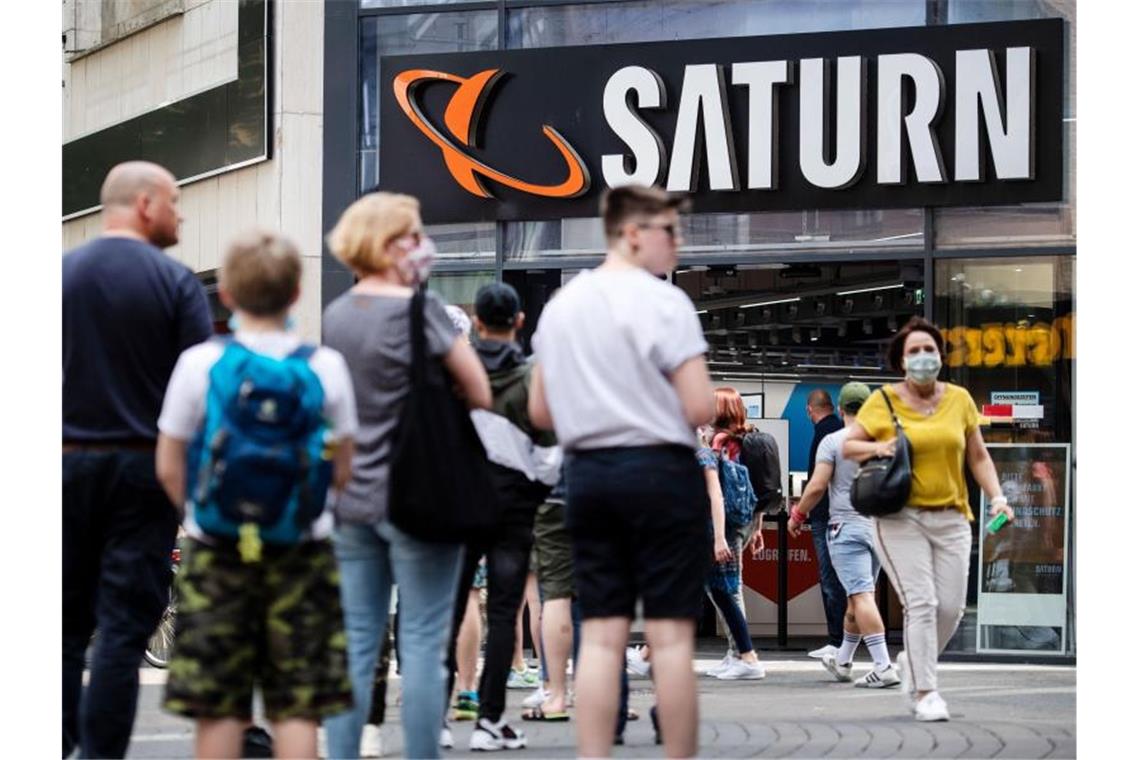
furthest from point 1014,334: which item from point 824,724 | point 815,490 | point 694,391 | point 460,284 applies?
point 694,391

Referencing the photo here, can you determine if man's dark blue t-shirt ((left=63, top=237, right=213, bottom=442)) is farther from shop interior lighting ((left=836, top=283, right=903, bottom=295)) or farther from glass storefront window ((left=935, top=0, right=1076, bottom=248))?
shop interior lighting ((left=836, top=283, right=903, bottom=295))

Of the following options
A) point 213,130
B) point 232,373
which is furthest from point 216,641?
point 213,130

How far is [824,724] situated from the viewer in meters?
9.61

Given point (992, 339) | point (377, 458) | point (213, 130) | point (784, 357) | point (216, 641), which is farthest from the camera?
point (784, 357)

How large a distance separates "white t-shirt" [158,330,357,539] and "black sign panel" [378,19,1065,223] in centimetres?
965

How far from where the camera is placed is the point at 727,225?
49.5 feet

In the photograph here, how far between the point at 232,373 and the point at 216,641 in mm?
707

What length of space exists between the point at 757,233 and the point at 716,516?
3987 mm

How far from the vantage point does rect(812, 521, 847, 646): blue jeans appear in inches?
528

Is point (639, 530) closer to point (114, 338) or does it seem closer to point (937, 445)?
point (114, 338)

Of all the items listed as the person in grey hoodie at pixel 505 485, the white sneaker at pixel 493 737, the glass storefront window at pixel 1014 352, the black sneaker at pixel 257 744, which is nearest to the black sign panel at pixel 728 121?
the glass storefront window at pixel 1014 352

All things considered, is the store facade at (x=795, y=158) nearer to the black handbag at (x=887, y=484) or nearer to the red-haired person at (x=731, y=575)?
the red-haired person at (x=731, y=575)

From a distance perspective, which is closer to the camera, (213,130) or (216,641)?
(216,641)

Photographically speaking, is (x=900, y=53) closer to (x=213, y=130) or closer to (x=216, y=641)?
(x=213, y=130)
